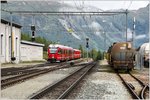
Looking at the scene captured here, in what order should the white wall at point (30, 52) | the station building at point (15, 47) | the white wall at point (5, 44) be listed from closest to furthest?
the white wall at point (5, 44) → the station building at point (15, 47) → the white wall at point (30, 52)

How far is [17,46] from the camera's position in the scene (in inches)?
2544

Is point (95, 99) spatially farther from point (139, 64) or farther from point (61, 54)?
point (61, 54)

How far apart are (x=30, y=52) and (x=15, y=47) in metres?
9.76

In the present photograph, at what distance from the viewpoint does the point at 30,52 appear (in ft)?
240

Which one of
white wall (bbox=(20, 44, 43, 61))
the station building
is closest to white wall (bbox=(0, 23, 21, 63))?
the station building

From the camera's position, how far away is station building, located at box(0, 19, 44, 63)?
187 ft

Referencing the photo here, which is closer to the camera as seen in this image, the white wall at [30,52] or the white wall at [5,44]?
the white wall at [5,44]

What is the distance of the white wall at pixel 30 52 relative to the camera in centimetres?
6843

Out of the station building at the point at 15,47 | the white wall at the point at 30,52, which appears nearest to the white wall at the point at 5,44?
the station building at the point at 15,47

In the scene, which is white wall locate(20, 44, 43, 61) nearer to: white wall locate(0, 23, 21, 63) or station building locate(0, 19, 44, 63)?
station building locate(0, 19, 44, 63)

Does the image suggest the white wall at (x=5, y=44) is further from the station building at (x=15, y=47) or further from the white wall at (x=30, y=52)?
the white wall at (x=30, y=52)

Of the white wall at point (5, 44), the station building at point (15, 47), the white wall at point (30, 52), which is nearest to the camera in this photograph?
the white wall at point (5, 44)

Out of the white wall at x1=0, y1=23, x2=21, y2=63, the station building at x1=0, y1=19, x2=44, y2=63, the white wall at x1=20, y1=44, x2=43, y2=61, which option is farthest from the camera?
the white wall at x1=20, y1=44, x2=43, y2=61

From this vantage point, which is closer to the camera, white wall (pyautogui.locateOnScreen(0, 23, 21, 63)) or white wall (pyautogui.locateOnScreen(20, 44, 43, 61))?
white wall (pyautogui.locateOnScreen(0, 23, 21, 63))
